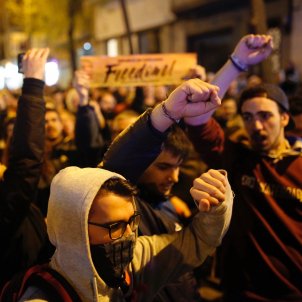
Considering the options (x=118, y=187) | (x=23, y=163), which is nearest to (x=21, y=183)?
(x=23, y=163)

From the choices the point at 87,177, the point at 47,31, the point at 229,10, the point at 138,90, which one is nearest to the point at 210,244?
the point at 87,177

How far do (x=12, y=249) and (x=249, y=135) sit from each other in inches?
56.5

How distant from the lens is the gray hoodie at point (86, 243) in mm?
1502

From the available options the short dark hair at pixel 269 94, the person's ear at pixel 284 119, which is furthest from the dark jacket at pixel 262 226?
the short dark hair at pixel 269 94

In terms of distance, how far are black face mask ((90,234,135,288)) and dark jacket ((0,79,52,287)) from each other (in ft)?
2.28

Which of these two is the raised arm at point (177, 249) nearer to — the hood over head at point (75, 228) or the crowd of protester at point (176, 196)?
the crowd of protester at point (176, 196)

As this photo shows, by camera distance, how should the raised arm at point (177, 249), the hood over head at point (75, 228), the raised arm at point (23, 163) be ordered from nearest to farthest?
the hood over head at point (75, 228), the raised arm at point (177, 249), the raised arm at point (23, 163)

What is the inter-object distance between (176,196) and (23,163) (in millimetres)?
1349

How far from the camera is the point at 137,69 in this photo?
3.79 metres

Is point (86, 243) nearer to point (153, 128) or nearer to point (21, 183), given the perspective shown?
point (153, 128)

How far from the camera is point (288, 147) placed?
107 inches

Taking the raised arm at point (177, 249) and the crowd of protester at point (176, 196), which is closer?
the crowd of protester at point (176, 196)

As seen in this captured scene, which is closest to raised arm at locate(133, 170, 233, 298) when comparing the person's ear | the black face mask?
the black face mask

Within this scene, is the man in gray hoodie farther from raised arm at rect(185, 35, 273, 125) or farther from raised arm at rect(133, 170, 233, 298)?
raised arm at rect(185, 35, 273, 125)
